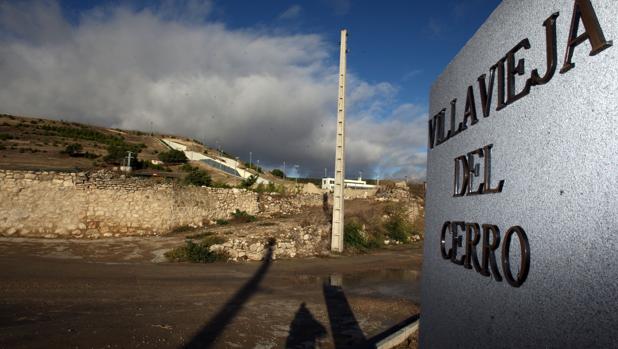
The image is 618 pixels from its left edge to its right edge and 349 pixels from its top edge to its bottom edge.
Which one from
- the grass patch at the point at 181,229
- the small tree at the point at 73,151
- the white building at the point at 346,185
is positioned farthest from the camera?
the white building at the point at 346,185

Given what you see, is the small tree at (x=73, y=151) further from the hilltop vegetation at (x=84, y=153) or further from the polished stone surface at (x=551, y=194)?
the polished stone surface at (x=551, y=194)

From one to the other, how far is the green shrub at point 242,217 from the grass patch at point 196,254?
7.42 meters

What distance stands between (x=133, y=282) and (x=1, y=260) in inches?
193

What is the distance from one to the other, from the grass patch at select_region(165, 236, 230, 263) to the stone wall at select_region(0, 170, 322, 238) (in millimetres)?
4261

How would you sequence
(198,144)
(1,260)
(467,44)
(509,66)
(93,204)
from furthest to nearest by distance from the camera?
(198,144)
(93,204)
(1,260)
(467,44)
(509,66)

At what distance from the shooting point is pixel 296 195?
27.9 metres

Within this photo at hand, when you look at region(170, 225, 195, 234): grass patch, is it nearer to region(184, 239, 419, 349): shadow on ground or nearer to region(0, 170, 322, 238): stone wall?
region(0, 170, 322, 238): stone wall

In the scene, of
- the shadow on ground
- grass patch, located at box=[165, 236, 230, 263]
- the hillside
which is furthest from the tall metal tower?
the hillside

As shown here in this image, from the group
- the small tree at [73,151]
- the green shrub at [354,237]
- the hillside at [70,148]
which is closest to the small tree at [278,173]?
the hillside at [70,148]

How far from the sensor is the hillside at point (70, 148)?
3222cm

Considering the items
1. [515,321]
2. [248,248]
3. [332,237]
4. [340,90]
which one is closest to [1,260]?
[248,248]

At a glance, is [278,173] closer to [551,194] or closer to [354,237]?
[354,237]

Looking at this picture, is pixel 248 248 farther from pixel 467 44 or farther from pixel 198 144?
pixel 198 144

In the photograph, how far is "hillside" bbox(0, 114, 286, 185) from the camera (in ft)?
106
